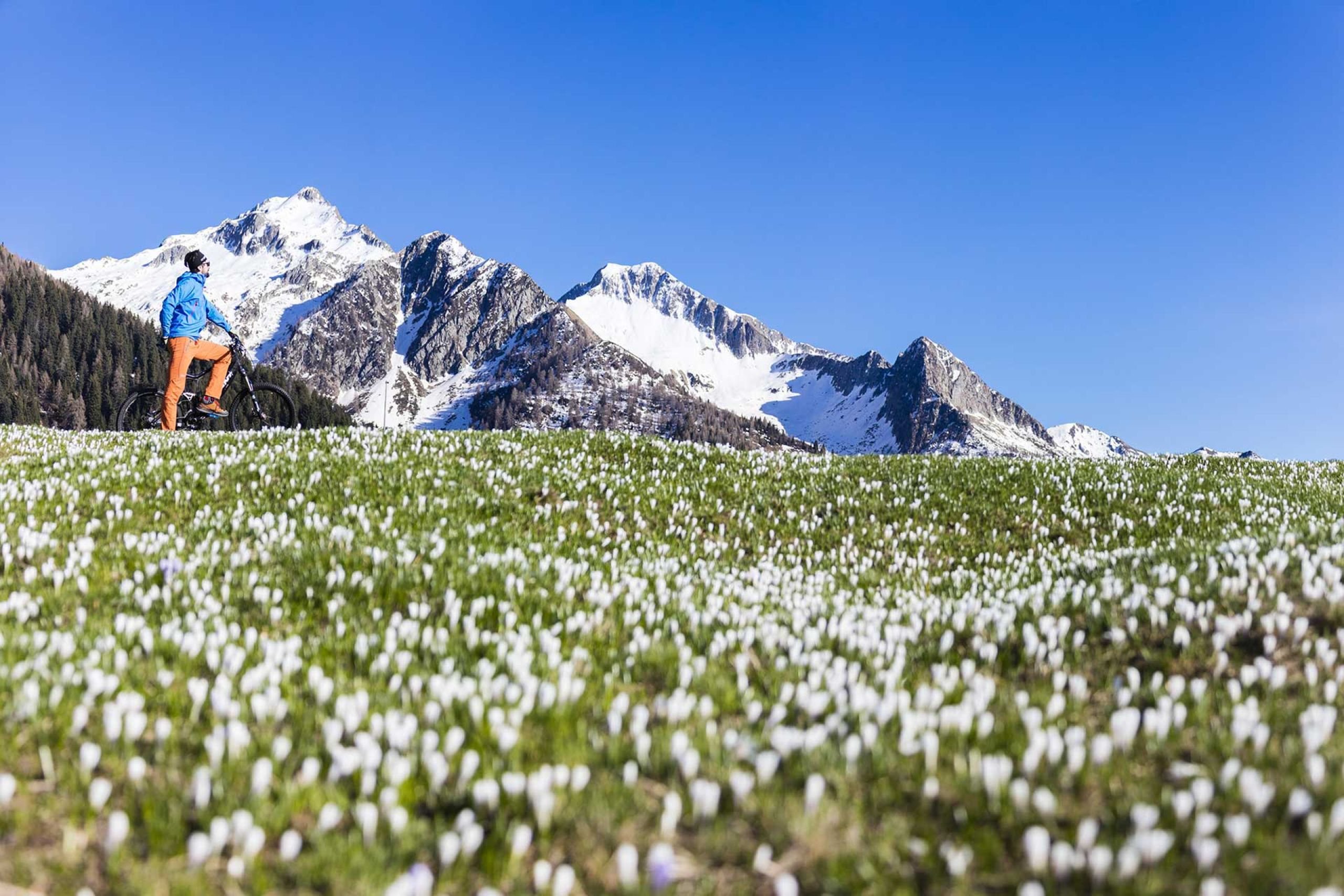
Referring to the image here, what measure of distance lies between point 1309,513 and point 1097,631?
28.5ft

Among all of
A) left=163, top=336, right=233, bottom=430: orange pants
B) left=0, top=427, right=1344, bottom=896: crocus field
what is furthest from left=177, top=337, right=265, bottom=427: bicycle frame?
left=0, top=427, right=1344, bottom=896: crocus field

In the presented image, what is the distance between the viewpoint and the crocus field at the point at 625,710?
276 centimetres

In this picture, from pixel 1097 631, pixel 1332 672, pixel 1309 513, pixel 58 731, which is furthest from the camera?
pixel 1309 513

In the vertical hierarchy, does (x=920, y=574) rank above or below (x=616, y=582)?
above

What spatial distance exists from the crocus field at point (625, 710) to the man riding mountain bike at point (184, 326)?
720 centimetres

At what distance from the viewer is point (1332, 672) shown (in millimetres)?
4465

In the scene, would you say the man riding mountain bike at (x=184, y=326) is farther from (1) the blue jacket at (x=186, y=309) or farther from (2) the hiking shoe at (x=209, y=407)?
(2) the hiking shoe at (x=209, y=407)

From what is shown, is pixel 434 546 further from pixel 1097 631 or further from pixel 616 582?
pixel 1097 631

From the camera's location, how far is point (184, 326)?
15844 millimetres

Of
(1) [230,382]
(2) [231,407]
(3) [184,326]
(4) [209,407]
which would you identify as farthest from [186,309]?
(2) [231,407]

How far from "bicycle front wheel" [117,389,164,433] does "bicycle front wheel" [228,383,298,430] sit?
1.49m

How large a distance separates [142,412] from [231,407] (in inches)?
84.0

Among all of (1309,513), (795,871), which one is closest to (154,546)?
(795,871)

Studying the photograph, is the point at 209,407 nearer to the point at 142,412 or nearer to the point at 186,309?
the point at 186,309
